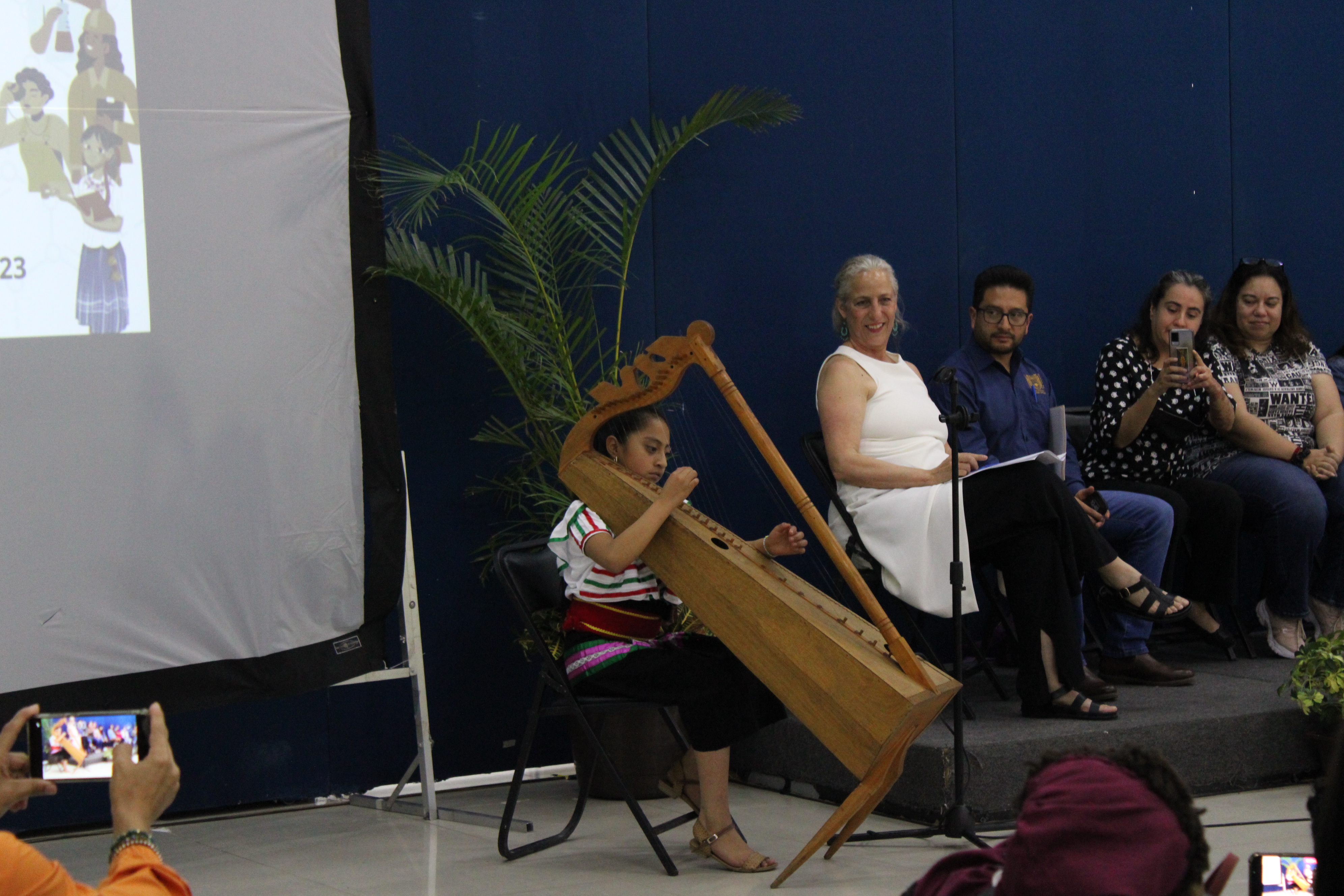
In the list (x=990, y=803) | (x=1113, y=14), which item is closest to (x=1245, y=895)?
(x=990, y=803)

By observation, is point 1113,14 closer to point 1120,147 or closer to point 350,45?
point 1120,147

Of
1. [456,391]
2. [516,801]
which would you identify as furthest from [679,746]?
[456,391]

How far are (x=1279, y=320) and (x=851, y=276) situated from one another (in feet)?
5.81

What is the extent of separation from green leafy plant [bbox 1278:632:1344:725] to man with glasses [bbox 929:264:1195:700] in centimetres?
47

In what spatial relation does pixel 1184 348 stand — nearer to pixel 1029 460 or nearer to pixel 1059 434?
pixel 1059 434

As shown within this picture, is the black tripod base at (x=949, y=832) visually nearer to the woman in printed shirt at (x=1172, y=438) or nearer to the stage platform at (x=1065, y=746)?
the stage platform at (x=1065, y=746)

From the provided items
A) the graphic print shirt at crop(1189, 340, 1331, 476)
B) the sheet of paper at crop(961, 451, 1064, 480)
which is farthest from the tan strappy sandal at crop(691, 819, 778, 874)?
the graphic print shirt at crop(1189, 340, 1331, 476)

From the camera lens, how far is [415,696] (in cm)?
373

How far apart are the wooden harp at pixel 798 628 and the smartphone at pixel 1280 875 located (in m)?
1.19

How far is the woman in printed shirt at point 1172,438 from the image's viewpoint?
4.46m

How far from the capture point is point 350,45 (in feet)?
12.2

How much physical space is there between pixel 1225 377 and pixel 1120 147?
1.04m

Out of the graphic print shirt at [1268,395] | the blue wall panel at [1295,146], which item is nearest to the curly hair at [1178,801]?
the graphic print shirt at [1268,395]

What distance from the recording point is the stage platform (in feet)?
10.8
